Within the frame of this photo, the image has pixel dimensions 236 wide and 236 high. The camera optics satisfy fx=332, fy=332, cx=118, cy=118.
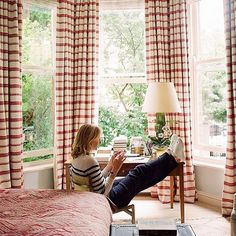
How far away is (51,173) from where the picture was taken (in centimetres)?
392

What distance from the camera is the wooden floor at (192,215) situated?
299 centimetres

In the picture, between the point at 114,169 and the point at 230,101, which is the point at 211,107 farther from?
the point at 114,169

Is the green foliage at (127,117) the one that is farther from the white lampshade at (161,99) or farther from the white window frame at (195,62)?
the white lampshade at (161,99)

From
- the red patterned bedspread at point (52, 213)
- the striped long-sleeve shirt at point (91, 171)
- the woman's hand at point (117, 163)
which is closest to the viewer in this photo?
the red patterned bedspread at point (52, 213)

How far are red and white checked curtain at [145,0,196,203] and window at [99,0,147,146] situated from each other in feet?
0.90

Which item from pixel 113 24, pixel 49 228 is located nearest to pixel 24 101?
pixel 113 24

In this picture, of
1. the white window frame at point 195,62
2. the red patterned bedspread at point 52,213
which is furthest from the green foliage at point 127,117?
the red patterned bedspread at point 52,213

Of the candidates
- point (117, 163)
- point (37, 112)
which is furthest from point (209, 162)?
point (37, 112)

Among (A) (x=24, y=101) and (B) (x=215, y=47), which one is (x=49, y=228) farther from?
(B) (x=215, y=47)

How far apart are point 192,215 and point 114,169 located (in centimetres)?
129

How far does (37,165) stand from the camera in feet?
12.7

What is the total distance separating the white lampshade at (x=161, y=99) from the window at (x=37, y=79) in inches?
50.5

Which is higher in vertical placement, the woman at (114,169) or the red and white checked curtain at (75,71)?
the red and white checked curtain at (75,71)

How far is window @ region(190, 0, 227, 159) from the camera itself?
12.3 ft
